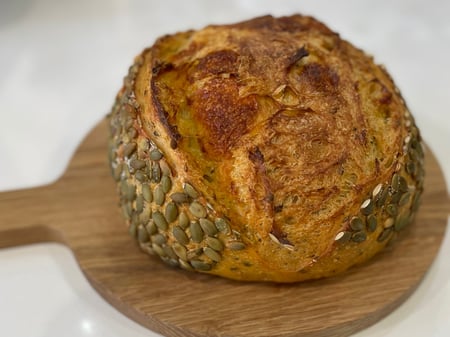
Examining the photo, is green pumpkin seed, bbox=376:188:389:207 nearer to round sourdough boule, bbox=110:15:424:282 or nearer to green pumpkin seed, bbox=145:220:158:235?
round sourdough boule, bbox=110:15:424:282

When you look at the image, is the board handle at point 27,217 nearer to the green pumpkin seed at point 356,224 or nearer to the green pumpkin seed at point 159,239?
the green pumpkin seed at point 159,239

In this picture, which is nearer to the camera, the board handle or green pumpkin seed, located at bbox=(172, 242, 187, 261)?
green pumpkin seed, located at bbox=(172, 242, 187, 261)

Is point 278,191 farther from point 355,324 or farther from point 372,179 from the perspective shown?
point 355,324

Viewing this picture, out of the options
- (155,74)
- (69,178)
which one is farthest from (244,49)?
(69,178)

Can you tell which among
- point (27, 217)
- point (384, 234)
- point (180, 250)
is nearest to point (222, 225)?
point (180, 250)

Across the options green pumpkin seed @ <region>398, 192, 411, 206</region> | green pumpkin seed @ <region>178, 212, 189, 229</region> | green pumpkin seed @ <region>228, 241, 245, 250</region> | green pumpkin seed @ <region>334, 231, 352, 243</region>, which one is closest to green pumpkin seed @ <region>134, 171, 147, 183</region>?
green pumpkin seed @ <region>178, 212, 189, 229</region>

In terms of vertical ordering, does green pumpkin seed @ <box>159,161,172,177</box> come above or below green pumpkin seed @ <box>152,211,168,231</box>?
above
